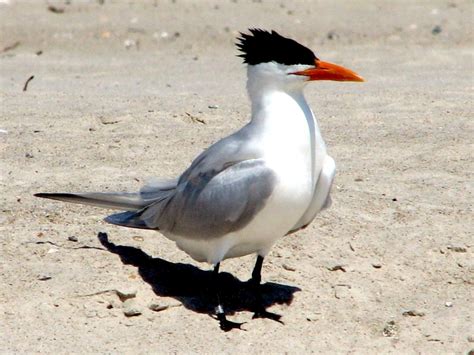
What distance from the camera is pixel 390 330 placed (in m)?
5.32

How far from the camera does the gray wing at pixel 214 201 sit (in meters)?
5.10

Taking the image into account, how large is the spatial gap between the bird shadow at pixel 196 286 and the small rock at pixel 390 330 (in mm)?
545

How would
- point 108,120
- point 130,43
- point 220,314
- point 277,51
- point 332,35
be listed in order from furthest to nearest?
1. point 332,35
2. point 130,43
3. point 108,120
4. point 220,314
5. point 277,51

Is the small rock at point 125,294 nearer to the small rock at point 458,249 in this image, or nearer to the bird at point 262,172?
the bird at point 262,172

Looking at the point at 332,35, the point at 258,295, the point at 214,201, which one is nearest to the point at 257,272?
the point at 258,295

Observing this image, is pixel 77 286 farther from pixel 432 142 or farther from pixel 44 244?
pixel 432 142

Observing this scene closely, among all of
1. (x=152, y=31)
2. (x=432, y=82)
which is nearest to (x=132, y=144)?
(x=432, y=82)

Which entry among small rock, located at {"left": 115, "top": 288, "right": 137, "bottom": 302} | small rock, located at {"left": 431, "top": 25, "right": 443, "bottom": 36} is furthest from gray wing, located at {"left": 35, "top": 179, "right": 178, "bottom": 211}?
small rock, located at {"left": 431, "top": 25, "right": 443, "bottom": 36}

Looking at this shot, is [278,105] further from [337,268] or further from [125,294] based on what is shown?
[125,294]

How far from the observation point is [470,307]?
5.54 meters

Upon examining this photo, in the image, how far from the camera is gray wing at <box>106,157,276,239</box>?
5098 mm

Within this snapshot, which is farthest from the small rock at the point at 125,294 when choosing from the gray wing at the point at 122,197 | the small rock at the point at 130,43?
the small rock at the point at 130,43

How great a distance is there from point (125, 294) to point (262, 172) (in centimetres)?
97

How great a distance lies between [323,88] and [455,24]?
3493mm
